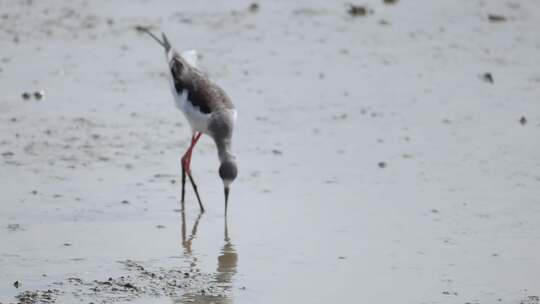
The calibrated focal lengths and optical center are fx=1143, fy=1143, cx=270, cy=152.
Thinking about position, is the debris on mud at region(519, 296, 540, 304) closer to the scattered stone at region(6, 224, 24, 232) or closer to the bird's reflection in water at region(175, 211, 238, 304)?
the bird's reflection in water at region(175, 211, 238, 304)

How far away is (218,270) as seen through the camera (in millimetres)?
7805

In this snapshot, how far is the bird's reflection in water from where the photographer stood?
7.17m

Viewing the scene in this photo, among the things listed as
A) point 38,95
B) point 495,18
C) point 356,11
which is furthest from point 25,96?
point 495,18

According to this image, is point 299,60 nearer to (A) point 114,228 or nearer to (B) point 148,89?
(B) point 148,89

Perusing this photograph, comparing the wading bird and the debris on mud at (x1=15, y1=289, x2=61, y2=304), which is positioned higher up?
the wading bird

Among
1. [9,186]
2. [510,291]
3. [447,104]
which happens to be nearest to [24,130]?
[9,186]

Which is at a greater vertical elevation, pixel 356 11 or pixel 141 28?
pixel 356 11

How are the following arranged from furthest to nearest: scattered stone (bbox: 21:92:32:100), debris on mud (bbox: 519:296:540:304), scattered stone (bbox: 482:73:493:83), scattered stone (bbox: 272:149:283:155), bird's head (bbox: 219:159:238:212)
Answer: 1. scattered stone (bbox: 482:73:493:83)
2. scattered stone (bbox: 21:92:32:100)
3. scattered stone (bbox: 272:149:283:155)
4. bird's head (bbox: 219:159:238:212)
5. debris on mud (bbox: 519:296:540:304)

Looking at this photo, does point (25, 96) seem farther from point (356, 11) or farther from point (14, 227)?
point (356, 11)

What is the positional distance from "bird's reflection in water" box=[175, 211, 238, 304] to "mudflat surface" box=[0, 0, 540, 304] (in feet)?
0.07

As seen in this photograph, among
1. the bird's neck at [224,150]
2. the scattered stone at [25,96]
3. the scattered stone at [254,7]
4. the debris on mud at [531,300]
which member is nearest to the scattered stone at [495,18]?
the scattered stone at [254,7]

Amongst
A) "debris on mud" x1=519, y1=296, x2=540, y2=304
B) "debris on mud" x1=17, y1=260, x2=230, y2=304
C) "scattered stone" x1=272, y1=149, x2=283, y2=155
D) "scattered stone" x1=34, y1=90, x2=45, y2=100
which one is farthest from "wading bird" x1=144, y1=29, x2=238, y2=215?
"debris on mud" x1=519, y1=296, x2=540, y2=304

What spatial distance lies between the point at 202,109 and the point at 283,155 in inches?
39.4

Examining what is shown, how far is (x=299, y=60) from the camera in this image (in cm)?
1395
